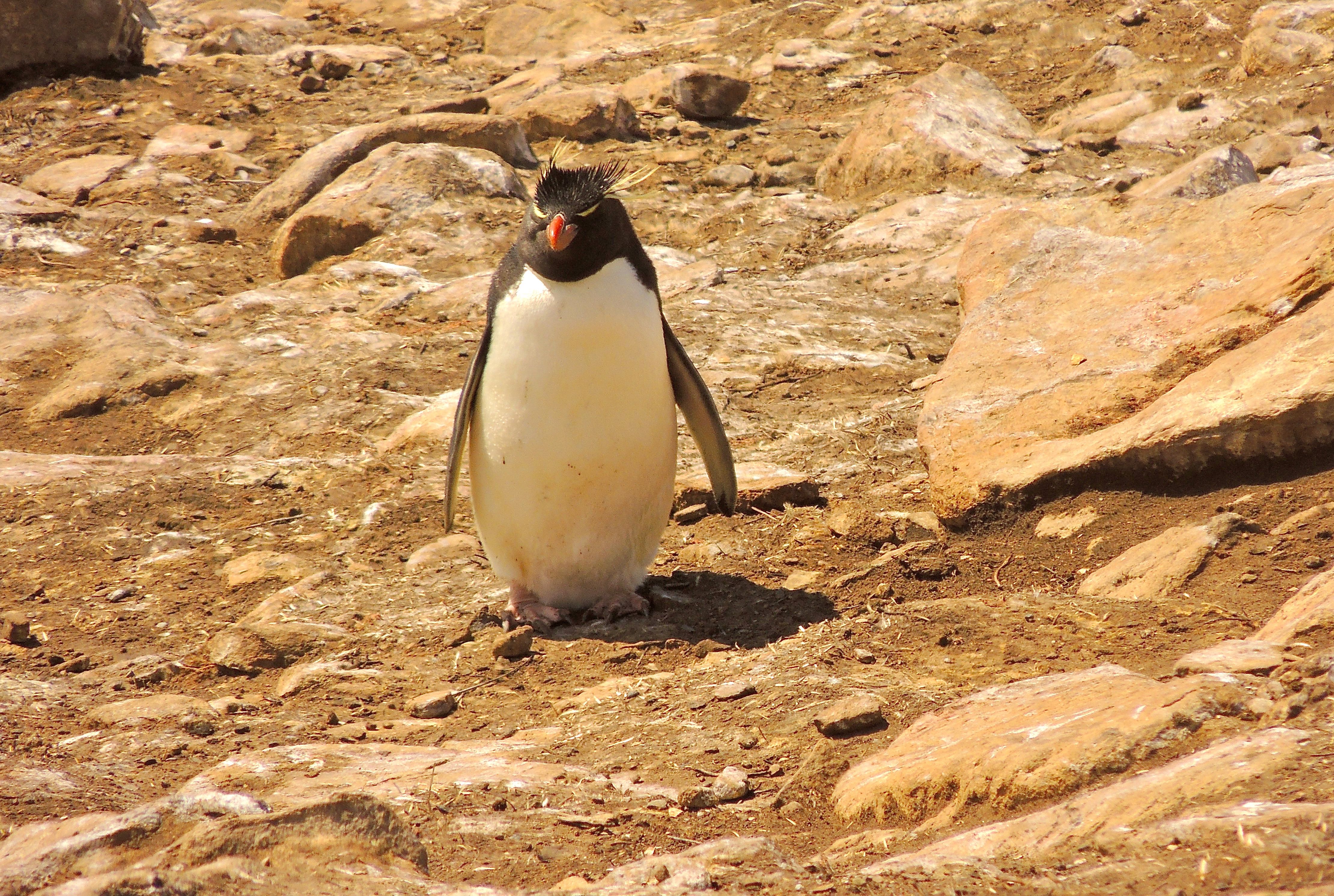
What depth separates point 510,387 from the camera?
4277 mm

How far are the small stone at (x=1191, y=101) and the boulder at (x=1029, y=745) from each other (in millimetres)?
6869

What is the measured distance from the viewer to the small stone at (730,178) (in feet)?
29.9

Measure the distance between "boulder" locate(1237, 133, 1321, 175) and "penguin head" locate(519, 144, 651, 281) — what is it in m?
4.75

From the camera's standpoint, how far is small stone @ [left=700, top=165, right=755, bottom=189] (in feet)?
29.9

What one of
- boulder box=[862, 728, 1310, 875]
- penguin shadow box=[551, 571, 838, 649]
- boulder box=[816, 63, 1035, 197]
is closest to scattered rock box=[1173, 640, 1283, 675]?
boulder box=[862, 728, 1310, 875]

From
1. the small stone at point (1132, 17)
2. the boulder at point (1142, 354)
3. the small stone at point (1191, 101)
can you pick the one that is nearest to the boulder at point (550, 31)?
the small stone at point (1132, 17)

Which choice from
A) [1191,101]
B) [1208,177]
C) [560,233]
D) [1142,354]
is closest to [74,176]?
[560,233]

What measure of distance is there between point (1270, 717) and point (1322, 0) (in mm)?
8802

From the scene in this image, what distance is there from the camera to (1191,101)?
333 inches

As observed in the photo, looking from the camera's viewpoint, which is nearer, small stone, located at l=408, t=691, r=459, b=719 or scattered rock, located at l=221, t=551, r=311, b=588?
small stone, located at l=408, t=691, r=459, b=719

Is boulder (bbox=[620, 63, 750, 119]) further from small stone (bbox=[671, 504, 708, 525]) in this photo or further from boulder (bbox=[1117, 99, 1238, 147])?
small stone (bbox=[671, 504, 708, 525])

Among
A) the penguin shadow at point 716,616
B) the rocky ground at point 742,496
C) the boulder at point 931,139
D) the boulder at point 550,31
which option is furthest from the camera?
the boulder at point 550,31

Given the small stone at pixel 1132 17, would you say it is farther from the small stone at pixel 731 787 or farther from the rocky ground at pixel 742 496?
the small stone at pixel 731 787

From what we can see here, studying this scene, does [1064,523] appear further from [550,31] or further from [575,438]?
[550,31]
